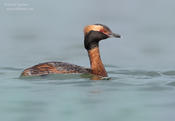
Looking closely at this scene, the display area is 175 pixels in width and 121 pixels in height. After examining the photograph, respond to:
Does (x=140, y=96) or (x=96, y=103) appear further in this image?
(x=140, y=96)

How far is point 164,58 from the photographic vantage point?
22016 mm


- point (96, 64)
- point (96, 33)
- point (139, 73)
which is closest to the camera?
point (96, 33)

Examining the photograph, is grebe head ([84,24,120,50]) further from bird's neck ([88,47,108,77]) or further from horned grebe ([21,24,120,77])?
bird's neck ([88,47,108,77])

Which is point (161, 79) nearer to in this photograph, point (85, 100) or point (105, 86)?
point (105, 86)

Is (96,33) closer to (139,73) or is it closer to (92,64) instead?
(92,64)

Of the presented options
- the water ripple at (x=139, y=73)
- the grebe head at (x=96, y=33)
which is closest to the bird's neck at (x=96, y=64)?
the grebe head at (x=96, y=33)

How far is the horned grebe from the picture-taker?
16.8m

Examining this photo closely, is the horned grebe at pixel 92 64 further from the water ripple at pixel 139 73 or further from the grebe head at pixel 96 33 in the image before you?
the water ripple at pixel 139 73

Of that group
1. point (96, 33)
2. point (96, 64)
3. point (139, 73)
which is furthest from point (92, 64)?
point (139, 73)

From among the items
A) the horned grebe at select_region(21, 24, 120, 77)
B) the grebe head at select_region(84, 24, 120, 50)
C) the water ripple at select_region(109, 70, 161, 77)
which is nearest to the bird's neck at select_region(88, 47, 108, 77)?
the horned grebe at select_region(21, 24, 120, 77)

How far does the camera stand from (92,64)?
58.1ft

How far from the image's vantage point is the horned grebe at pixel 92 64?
16766mm

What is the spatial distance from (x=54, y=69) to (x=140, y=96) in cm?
318

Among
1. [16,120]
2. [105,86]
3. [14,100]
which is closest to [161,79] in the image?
[105,86]
